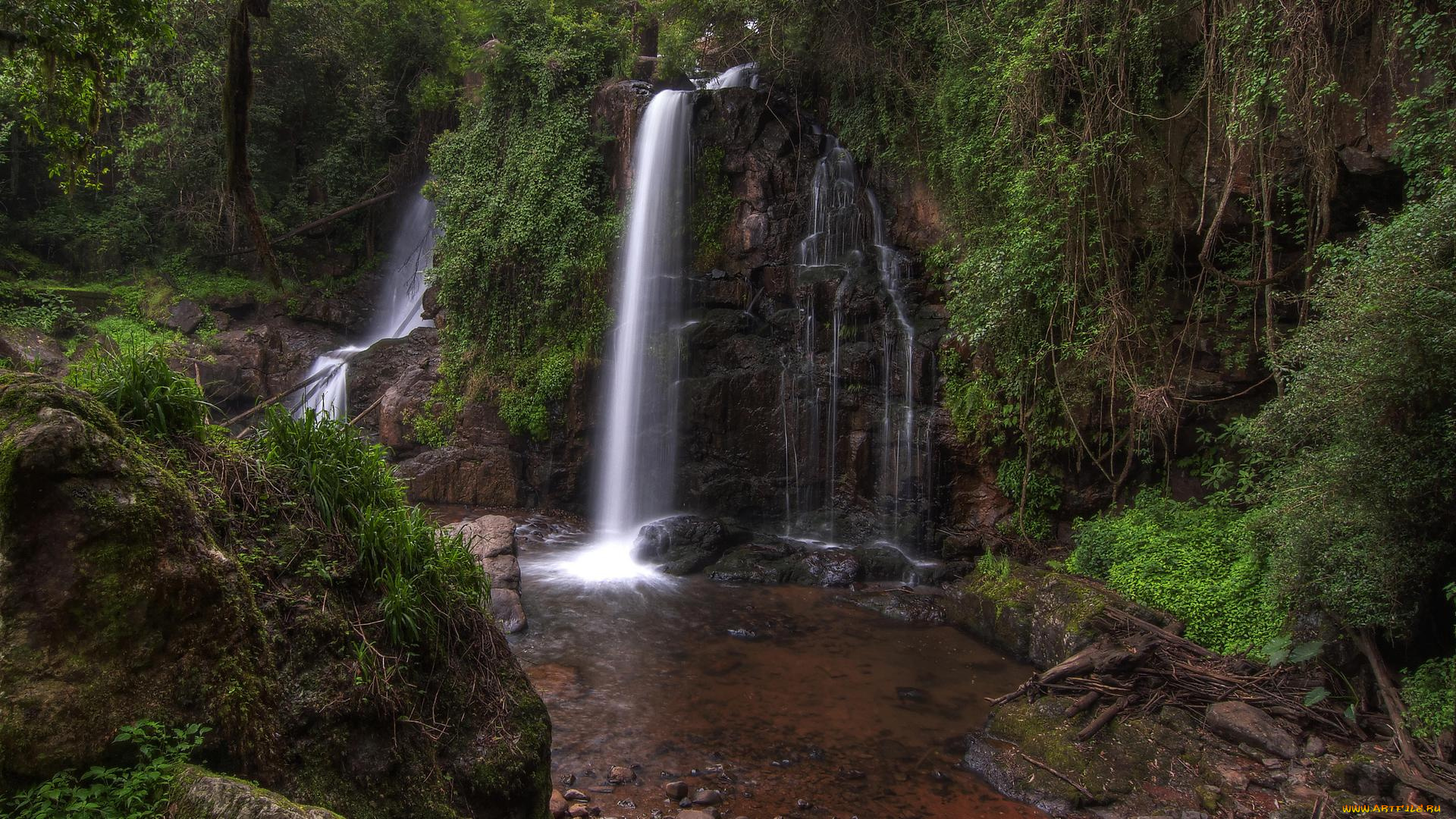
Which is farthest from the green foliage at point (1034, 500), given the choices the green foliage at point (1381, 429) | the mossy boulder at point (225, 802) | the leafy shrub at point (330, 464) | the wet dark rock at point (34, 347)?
the wet dark rock at point (34, 347)

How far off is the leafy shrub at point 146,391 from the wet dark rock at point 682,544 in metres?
7.70

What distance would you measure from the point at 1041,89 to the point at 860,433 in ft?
18.2

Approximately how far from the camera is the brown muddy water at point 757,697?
18.6 feet

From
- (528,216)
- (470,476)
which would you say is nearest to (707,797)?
(470,476)

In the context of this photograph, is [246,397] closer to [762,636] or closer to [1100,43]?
[762,636]

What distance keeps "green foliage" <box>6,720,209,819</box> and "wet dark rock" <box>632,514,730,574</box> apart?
8517 mm

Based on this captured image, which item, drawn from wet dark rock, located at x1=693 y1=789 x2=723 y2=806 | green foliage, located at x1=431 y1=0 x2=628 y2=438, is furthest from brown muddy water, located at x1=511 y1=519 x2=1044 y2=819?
green foliage, located at x1=431 y1=0 x2=628 y2=438

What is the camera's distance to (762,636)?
8.78 meters

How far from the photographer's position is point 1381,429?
5.46 m

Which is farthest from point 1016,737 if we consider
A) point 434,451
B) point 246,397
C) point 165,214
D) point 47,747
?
point 165,214

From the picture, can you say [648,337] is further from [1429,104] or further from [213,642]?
[213,642]

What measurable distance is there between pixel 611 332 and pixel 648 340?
84 cm

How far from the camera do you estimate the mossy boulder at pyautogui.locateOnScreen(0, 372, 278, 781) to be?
256 cm

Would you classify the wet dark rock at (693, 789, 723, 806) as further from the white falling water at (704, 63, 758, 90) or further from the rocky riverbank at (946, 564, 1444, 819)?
the white falling water at (704, 63, 758, 90)
